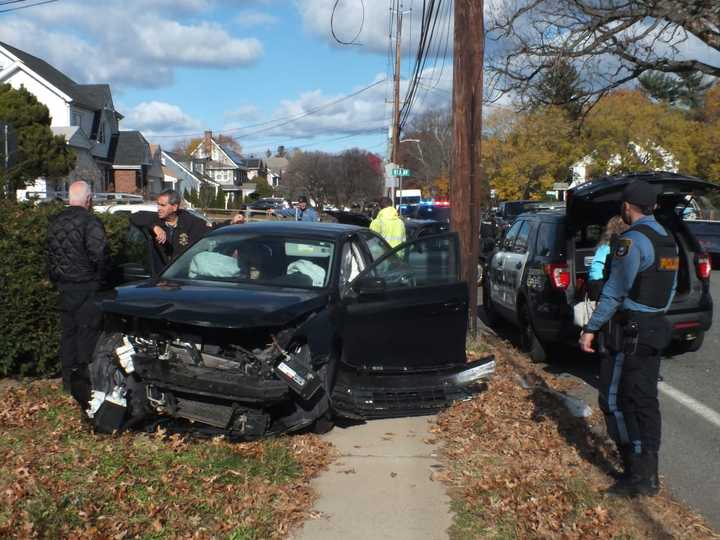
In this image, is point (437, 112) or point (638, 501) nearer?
point (638, 501)

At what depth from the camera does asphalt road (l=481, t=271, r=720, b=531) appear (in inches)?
224

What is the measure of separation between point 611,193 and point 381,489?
4342 millimetres

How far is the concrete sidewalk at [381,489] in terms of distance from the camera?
4816mm

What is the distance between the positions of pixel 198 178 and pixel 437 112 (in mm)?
24998

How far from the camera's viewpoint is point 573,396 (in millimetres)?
8305

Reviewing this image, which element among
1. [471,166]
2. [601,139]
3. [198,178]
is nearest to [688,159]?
[601,139]

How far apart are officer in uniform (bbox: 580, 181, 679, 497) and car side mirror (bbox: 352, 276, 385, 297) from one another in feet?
6.36

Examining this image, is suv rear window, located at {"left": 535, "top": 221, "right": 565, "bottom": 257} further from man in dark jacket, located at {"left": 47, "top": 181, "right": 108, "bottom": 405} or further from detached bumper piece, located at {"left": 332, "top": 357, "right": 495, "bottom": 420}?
man in dark jacket, located at {"left": 47, "top": 181, "right": 108, "bottom": 405}

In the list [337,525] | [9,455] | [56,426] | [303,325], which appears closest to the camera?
[337,525]

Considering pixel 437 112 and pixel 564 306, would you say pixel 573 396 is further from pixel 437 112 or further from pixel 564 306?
pixel 437 112

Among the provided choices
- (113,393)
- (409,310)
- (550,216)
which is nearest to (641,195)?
(409,310)

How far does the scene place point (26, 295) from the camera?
295 inches

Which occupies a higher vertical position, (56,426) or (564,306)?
(564,306)

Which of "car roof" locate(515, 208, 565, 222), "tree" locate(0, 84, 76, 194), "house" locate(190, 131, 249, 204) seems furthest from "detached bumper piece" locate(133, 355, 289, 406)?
"house" locate(190, 131, 249, 204)
